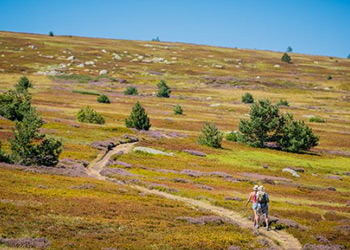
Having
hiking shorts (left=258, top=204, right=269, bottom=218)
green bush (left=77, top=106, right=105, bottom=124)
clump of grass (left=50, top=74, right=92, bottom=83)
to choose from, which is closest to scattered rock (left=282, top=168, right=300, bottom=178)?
hiking shorts (left=258, top=204, right=269, bottom=218)

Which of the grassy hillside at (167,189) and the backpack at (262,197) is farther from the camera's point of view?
the backpack at (262,197)

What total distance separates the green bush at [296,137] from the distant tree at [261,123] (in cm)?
230

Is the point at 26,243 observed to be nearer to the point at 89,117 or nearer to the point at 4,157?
the point at 4,157

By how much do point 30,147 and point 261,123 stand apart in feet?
150

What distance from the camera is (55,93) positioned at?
14538 cm

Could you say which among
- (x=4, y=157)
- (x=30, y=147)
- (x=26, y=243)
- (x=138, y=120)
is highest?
(x=138, y=120)

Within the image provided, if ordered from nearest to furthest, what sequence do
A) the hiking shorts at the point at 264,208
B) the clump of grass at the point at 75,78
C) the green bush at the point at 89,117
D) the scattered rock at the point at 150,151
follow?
the hiking shorts at the point at 264,208, the scattered rock at the point at 150,151, the green bush at the point at 89,117, the clump of grass at the point at 75,78

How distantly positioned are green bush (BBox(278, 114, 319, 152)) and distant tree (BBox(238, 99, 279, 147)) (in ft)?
7.55

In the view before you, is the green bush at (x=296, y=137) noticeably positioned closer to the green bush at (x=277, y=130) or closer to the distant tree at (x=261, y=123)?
the green bush at (x=277, y=130)

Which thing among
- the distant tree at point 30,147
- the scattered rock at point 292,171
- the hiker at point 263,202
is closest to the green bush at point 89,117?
the distant tree at point 30,147

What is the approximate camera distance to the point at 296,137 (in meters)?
77.4

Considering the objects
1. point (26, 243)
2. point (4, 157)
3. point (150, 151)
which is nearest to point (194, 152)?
point (150, 151)

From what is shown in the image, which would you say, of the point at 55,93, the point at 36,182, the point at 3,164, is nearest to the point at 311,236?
the point at 36,182

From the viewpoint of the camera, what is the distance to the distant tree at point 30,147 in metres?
45.8
